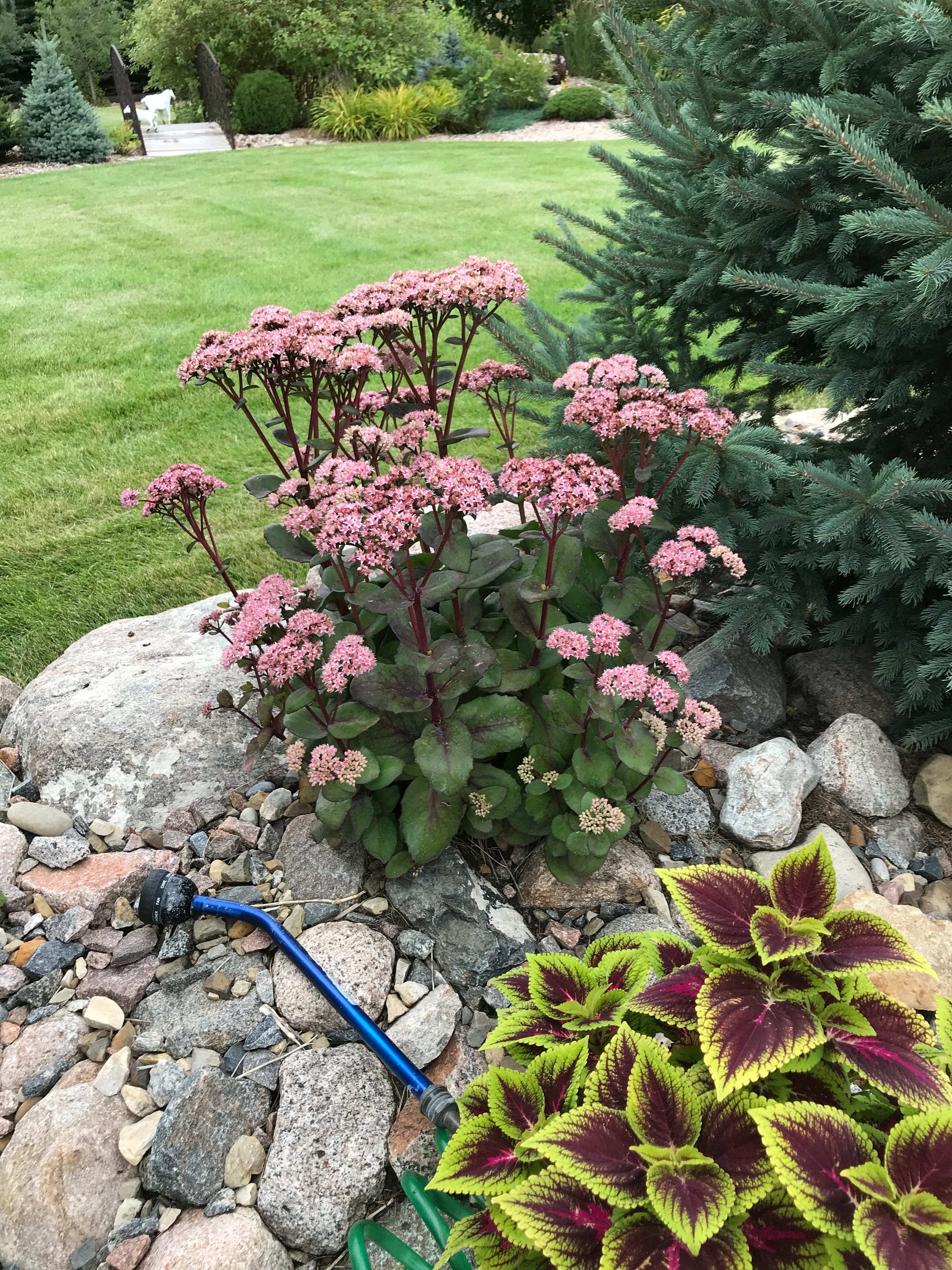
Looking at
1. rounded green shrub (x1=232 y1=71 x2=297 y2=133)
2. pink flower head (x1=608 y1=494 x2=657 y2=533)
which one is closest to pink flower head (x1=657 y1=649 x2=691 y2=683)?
pink flower head (x1=608 y1=494 x2=657 y2=533)

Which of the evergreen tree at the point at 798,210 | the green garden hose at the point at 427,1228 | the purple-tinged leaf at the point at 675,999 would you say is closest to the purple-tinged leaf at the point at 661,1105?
the purple-tinged leaf at the point at 675,999

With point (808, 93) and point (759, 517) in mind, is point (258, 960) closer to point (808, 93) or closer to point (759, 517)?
point (759, 517)

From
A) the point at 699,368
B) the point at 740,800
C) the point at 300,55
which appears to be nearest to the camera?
the point at 740,800

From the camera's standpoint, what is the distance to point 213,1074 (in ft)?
5.80

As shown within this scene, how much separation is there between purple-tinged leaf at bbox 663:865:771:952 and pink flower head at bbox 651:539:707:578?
2.24ft

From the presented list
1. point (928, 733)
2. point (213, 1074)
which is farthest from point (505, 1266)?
point (928, 733)

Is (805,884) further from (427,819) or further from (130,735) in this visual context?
(130,735)

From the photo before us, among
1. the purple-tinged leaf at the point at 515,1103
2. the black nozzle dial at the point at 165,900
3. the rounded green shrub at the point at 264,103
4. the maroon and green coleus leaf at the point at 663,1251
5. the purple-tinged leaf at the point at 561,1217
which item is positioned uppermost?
the rounded green shrub at the point at 264,103

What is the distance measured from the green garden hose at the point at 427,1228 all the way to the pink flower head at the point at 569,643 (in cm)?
102

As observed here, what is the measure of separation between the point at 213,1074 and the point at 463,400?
427 centimetres

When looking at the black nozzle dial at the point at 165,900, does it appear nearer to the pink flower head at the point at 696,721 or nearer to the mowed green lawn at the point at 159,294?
the pink flower head at the point at 696,721

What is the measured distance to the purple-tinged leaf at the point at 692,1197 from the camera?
1.00 meters

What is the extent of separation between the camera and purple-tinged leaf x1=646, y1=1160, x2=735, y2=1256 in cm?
100

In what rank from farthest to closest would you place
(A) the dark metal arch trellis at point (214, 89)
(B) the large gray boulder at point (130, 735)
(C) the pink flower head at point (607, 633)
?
(A) the dark metal arch trellis at point (214, 89)
(B) the large gray boulder at point (130, 735)
(C) the pink flower head at point (607, 633)
